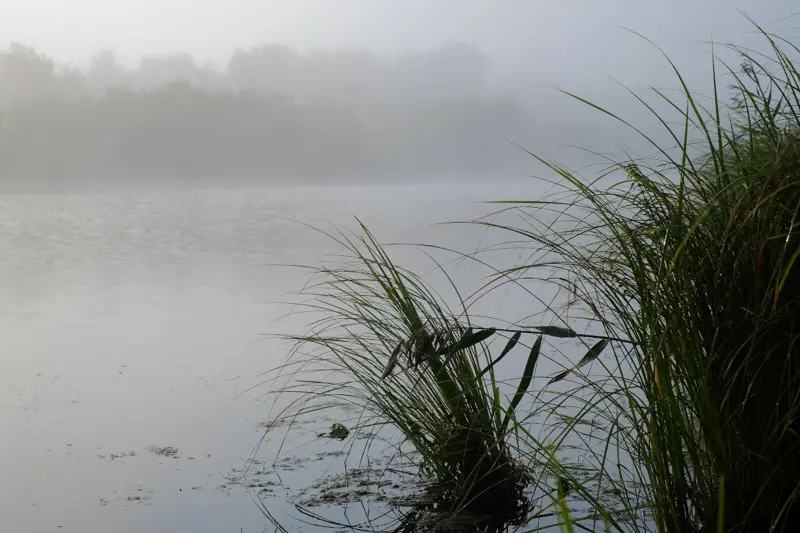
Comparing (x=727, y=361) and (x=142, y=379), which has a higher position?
(x=727, y=361)

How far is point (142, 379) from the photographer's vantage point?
4219 mm

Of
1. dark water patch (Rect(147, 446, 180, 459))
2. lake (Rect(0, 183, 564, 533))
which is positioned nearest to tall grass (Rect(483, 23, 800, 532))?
lake (Rect(0, 183, 564, 533))

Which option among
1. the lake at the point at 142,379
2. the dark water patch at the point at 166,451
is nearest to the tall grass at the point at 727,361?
the lake at the point at 142,379

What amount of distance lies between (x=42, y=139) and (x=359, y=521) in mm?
31658

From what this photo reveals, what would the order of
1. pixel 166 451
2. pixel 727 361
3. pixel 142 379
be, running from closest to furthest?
1. pixel 727 361
2. pixel 166 451
3. pixel 142 379

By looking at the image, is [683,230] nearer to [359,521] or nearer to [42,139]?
[359,521]

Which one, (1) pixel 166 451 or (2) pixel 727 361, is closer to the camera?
(2) pixel 727 361

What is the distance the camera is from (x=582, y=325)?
470cm

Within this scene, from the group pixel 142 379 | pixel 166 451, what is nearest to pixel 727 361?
pixel 166 451

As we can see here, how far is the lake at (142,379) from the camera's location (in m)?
2.69

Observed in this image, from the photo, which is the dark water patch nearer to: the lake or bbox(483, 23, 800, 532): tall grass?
the lake

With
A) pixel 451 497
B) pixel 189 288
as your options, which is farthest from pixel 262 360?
pixel 189 288

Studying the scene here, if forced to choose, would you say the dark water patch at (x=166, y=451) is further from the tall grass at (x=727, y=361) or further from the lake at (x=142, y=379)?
the tall grass at (x=727, y=361)

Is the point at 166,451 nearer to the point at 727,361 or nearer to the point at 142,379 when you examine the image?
the point at 142,379
